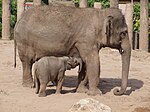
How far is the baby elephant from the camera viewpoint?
8.67 meters

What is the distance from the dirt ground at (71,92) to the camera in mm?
7992

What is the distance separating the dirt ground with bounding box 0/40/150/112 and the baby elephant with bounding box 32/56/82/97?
231 mm

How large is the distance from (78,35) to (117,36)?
73cm

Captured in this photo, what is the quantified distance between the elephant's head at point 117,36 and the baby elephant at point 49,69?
830 millimetres

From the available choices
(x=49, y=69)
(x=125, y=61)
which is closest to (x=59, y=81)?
(x=49, y=69)

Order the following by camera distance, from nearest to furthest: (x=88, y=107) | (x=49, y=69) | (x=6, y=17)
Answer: (x=88, y=107) < (x=49, y=69) < (x=6, y=17)

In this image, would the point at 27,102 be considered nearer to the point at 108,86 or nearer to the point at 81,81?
the point at 81,81

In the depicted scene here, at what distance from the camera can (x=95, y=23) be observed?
9156 mm

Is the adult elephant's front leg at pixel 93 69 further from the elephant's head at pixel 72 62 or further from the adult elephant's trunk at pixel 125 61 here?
the adult elephant's trunk at pixel 125 61

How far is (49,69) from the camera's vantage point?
28.5 ft

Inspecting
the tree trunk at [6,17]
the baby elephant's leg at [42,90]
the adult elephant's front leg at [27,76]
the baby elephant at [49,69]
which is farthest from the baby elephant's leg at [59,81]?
the tree trunk at [6,17]

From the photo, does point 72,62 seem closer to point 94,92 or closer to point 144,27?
point 94,92

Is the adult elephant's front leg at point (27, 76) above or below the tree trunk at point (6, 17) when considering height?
below

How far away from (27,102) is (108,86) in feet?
8.05
